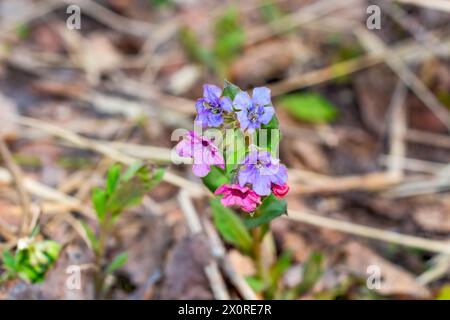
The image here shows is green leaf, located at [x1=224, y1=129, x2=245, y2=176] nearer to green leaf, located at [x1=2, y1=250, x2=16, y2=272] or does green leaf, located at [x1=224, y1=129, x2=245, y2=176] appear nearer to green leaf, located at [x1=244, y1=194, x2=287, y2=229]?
green leaf, located at [x1=244, y1=194, x2=287, y2=229]

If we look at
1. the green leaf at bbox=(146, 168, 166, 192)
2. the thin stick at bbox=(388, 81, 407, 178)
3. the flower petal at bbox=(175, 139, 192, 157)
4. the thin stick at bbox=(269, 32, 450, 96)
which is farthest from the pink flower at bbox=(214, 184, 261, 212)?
the thin stick at bbox=(269, 32, 450, 96)

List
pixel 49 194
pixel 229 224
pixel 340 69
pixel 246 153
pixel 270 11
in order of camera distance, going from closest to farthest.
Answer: pixel 246 153 < pixel 229 224 < pixel 49 194 < pixel 340 69 < pixel 270 11

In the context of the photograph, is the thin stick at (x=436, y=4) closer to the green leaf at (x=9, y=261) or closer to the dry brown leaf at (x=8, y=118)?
the dry brown leaf at (x=8, y=118)

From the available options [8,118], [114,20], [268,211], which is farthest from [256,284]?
[114,20]

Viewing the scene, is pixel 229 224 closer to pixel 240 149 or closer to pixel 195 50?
pixel 240 149

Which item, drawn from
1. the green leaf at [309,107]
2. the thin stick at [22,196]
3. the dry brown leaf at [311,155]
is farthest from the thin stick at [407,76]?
the thin stick at [22,196]
